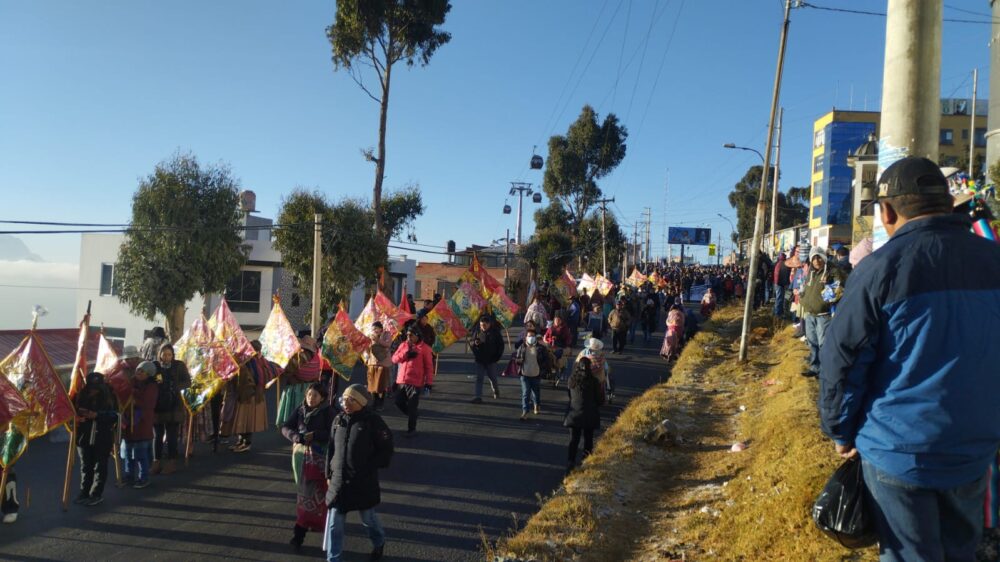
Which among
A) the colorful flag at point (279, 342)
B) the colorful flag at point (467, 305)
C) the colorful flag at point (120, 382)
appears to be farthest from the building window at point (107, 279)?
the colorful flag at point (120, 382)

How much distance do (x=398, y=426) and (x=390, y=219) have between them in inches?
1317

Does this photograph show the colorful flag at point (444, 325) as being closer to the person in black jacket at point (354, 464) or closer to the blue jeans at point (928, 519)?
the person in black jacket at point (354, 464)

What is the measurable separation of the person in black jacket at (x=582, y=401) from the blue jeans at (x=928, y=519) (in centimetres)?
638

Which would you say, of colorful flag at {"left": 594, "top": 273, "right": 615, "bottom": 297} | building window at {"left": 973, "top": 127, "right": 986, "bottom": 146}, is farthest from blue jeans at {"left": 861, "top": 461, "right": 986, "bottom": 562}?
building window at {"left": 973, "top": 127, "right": 986, "bottom": 146}

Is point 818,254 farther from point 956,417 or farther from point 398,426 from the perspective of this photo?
point 956,417

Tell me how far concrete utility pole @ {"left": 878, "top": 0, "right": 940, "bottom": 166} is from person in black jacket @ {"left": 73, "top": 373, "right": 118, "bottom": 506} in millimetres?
8208

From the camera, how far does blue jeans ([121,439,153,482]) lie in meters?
8.41

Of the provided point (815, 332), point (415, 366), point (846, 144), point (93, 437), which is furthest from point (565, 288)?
point (846, 144)

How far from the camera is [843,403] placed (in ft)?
7.91

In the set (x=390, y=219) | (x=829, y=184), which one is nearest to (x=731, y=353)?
(x=390, y=219)

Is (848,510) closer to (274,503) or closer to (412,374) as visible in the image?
(274,503)

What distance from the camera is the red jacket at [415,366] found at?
11.1m

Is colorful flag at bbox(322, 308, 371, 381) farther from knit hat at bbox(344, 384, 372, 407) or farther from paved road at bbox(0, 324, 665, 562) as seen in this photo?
knit hat at bbox(344, 384, 372, 407)

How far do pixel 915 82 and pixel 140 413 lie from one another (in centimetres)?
866
